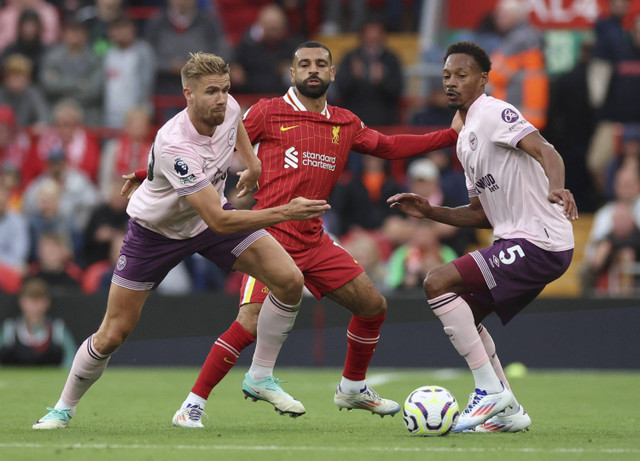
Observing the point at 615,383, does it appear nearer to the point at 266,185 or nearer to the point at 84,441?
the point at 266,185

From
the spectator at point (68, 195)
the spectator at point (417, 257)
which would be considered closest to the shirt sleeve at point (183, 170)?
the spectator at point (417, 257)

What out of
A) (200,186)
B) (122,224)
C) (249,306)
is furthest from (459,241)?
(200,186)

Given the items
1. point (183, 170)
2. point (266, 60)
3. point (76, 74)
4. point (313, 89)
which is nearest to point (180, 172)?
point (183, 170)

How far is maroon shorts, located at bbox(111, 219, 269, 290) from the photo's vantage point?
769 centimetres

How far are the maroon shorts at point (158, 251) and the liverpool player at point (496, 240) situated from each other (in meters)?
1.29

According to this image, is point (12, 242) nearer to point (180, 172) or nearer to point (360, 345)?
point (360, 345)

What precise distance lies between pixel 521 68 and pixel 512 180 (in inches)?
308

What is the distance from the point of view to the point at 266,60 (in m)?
16.3

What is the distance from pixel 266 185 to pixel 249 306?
867 millimetres

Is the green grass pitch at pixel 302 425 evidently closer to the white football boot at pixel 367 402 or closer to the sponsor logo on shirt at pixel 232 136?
the white football boot at pixel 367 402

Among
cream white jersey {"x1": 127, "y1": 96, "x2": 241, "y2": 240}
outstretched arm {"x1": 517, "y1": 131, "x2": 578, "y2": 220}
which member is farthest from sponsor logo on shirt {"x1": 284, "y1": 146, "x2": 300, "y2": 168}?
outstretched arm {"x1": 517, "y1": 131, "x2": 578, "y2": 220}

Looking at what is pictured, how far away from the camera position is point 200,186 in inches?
290

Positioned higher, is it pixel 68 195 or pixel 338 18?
pixel 338 18

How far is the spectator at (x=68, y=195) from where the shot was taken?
15.1 m
